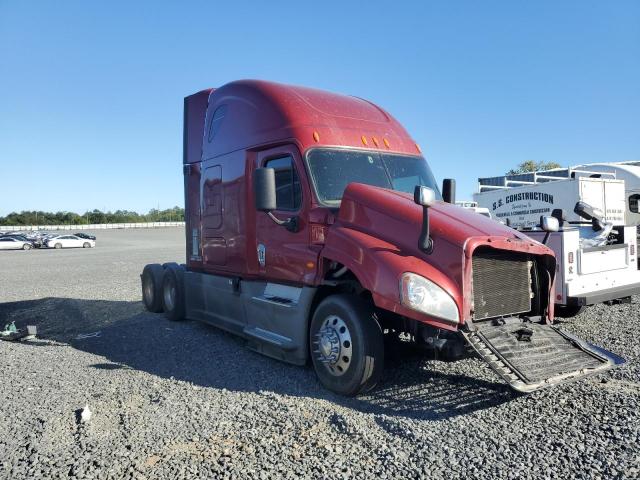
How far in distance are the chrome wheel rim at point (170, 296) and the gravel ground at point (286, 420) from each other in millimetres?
2000

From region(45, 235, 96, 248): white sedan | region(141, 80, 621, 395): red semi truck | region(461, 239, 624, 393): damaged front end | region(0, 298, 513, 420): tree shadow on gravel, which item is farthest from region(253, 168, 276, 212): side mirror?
region(45, 235, 96, 248): white sedan

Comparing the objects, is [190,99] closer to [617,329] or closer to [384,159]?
[384,159]

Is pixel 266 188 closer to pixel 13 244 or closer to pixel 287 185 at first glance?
pixel 287 185

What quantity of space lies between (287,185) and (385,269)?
183 cm

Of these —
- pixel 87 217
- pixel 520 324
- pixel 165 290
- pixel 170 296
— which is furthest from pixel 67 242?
pixel 87 217

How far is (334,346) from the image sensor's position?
4.74m

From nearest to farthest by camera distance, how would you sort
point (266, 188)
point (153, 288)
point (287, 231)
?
point (266, 188) → point (287, 231) → point (153, 288)

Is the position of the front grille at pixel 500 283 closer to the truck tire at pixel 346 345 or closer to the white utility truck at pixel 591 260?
the truck tire at pixel 346 345

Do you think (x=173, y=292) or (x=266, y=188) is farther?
(x=173, y=292)

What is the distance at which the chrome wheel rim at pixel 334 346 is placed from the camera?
4.65 meters

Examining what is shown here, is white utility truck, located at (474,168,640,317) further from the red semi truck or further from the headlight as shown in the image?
the headlight

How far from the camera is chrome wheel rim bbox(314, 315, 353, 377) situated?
15.3 feet

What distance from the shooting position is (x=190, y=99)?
26.6ft

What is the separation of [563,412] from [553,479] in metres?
1.15
